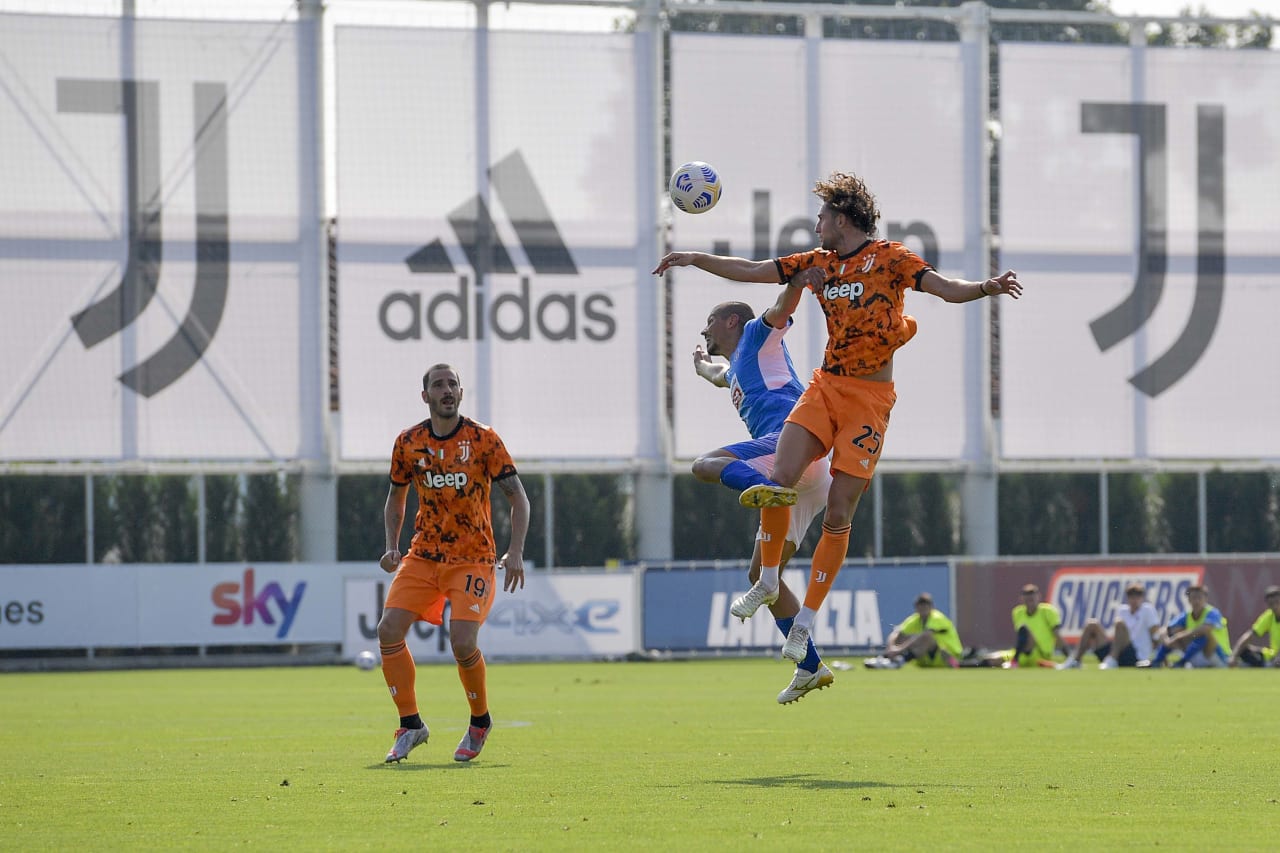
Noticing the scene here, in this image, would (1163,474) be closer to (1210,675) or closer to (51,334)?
(1210,675)

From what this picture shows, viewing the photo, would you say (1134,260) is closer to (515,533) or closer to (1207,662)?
(1207,662)

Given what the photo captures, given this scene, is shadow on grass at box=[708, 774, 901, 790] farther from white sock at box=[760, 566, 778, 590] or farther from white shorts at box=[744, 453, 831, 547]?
white shorts at box=[744, 453, 831, 547]

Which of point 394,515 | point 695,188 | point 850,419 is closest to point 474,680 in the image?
point 394,515

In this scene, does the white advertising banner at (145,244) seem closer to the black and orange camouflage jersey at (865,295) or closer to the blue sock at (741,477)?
the blue sock at (741,477)

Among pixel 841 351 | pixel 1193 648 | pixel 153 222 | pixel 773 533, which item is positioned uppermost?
pixel 153 222

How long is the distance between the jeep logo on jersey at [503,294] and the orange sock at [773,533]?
80.9 ft

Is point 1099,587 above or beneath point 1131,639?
above

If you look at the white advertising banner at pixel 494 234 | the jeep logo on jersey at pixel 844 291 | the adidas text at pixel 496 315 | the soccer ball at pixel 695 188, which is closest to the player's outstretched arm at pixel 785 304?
the jeep logo on jersey at pixel 844 291

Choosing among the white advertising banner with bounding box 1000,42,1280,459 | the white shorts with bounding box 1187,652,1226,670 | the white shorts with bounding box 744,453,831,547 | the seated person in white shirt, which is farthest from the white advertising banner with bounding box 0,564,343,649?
the white shorts with bounding box 744,453,831,547

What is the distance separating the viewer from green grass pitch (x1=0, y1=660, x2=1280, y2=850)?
714 centimetres

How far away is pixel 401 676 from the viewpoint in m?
11.2

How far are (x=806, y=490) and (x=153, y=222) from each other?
2557 cm

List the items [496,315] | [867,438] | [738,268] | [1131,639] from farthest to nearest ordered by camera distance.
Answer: [496,315] < [1131,639] < [867,438] < [738,268]

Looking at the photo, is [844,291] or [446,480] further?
[446,480]
